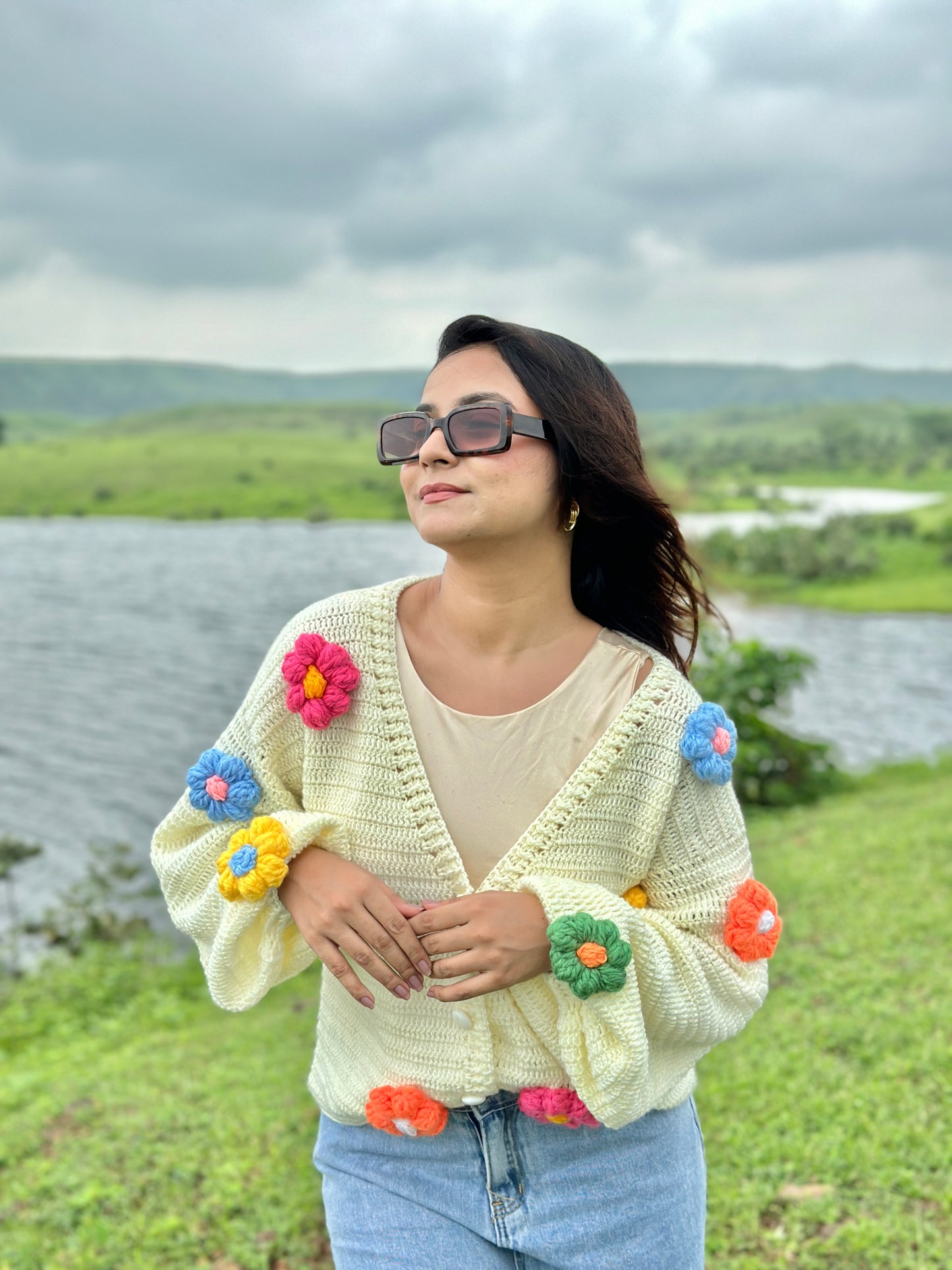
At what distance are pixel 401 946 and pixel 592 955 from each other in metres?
0.35

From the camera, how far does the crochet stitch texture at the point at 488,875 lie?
2.12 m

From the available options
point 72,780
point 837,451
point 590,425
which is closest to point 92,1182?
point 590,425

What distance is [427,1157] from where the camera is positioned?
216cm

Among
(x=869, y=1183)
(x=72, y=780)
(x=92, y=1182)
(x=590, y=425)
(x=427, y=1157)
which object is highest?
(x=590, y=425)

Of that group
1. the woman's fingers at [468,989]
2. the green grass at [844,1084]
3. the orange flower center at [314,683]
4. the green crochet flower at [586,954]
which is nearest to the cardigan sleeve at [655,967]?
the green crochet flower at [586,954]

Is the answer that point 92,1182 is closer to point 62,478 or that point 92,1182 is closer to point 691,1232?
point 691,1232

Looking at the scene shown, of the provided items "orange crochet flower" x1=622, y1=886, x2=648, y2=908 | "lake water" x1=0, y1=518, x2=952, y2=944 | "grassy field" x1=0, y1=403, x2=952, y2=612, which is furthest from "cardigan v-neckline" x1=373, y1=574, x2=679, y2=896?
"grassy field" x1=0, y1=403, x2=952, y2=612

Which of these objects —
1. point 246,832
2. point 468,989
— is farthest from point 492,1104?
point 246,832

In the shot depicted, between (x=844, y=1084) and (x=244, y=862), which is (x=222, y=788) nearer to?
(x=244, y=862)

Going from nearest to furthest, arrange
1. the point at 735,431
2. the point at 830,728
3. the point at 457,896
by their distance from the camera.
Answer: the point at 457,896
the point at 830,728
the point at 735,431

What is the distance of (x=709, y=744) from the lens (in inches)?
83.6

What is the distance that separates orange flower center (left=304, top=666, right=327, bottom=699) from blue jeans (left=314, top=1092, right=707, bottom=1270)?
0.89 m

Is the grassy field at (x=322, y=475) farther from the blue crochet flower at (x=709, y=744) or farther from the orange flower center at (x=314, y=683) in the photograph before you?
the blue crochet flower at (x=709, y=744)

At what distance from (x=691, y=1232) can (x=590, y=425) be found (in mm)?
1671
